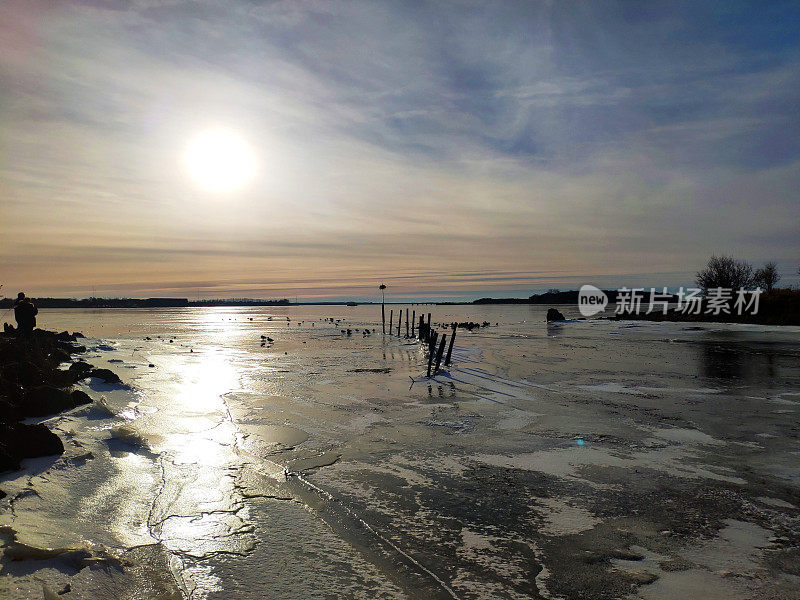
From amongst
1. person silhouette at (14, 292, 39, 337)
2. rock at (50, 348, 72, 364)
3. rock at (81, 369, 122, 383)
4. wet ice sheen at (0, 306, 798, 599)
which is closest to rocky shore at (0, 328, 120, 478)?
rock at (81, 369, 122, 383)

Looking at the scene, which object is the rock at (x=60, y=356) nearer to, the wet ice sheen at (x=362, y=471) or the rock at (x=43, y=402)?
the wet ice sheen at (x=362, y=471)

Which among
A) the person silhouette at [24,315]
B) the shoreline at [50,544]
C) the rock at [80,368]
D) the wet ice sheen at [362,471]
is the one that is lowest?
the wet ice sheen at [362,471]

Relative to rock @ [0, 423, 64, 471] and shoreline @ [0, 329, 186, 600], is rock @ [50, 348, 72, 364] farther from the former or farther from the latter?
rock @ [0, 423, 64, 471]

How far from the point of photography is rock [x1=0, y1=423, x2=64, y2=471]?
21.6ft

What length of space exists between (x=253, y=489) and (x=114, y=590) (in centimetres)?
264

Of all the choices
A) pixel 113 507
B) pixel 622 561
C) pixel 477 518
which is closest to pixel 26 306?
pixel 113 507

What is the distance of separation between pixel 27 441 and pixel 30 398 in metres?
2.72

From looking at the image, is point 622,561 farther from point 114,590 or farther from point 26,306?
point 26,306

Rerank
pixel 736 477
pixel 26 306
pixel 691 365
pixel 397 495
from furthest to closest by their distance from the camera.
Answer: pixel 691 365, pixel 26 306, pixel 736 477, pixel 397 495

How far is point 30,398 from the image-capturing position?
8.96 meters

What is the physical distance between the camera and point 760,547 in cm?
516

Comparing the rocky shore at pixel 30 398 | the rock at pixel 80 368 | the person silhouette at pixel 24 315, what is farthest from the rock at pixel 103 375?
the person silhouette at pixel 24 315

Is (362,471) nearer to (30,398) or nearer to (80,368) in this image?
(30,398)

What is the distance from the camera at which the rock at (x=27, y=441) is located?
6.60 meters
